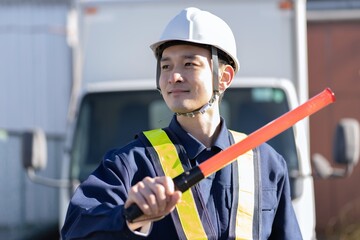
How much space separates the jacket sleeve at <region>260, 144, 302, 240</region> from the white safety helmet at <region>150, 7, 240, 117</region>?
1.01 feet

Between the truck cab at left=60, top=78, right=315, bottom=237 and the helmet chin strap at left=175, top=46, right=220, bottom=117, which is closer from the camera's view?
the helmet chin strap at left=175, top=46, right=220, bottom=117

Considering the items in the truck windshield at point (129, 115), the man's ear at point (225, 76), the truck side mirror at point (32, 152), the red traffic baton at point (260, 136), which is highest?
the man's ear at point (225, 76)

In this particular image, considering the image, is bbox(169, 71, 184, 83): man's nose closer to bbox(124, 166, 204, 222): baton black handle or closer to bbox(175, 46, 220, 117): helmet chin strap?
bbox(175, 46, 220, 117): helmet chin strap

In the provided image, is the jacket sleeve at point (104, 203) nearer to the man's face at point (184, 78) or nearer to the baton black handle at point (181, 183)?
the baton black handle at point (181, 183)

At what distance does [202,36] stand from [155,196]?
32.0 inches

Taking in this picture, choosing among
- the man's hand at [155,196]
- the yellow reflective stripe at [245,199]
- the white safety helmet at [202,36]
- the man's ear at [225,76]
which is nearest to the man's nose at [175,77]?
the white safety helmet at [202,36]

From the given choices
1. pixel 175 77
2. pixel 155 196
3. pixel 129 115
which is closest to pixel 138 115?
pixel 129 115

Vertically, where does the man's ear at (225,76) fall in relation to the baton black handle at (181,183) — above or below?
above

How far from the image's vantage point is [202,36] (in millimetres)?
3389

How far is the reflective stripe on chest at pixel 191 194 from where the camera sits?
3.24m

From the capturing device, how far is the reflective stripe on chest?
324cm

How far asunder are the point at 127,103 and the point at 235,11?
1206 millimetres

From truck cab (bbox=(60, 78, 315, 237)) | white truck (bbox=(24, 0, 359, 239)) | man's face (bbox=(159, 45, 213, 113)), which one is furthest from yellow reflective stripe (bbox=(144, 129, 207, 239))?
truck cab (bbox=(60, 78, 315, 237))

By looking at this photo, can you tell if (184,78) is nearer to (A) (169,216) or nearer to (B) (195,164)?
(B) (195,164)
